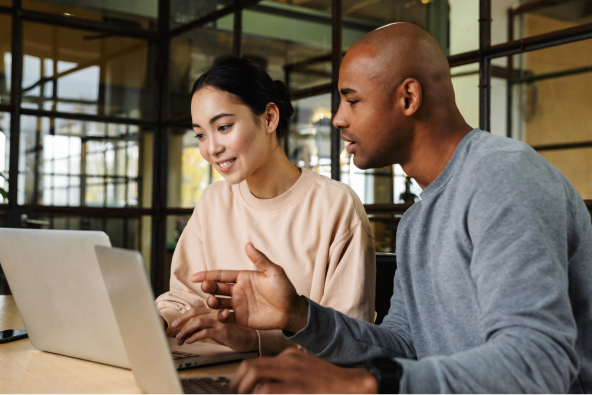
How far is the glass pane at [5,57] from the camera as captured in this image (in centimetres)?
374

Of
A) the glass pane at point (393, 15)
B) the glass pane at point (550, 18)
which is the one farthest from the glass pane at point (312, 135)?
the glass pane at point (550, 18)

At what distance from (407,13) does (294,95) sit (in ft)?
3.16

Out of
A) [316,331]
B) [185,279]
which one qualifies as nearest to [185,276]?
[185,279]

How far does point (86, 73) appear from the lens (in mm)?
4094

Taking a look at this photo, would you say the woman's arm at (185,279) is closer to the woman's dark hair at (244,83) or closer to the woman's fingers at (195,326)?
the woman's fingers at (195,326)

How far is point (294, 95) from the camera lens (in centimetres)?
336

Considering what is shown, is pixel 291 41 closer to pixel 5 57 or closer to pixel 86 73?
pixel 86 73

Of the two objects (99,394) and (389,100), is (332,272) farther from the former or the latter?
(99,394)

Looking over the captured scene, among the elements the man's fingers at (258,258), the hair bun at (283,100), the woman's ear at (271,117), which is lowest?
the man's fingers at (258,258)

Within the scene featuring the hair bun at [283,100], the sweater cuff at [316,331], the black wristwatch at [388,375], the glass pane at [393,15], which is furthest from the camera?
the glass pane at [393,15]

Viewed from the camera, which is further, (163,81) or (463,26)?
(163,81)

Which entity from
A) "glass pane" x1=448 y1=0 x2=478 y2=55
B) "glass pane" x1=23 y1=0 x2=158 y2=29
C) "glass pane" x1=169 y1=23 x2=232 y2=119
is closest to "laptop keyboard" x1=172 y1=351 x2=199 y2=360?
"glass pane" x1=448 y1=0 x2=478 y2=55

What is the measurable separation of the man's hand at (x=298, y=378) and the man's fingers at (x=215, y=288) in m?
0.39

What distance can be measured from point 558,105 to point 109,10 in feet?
11.1
